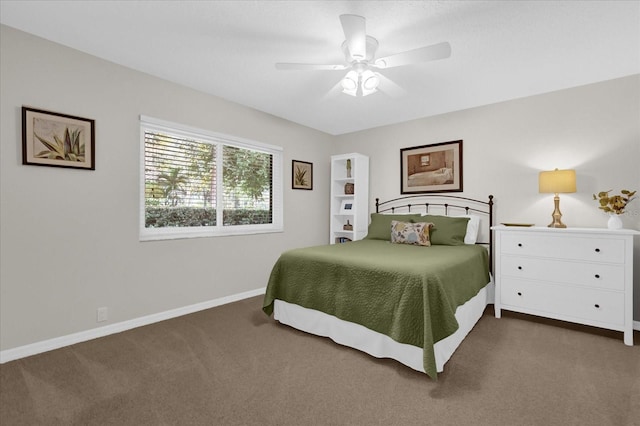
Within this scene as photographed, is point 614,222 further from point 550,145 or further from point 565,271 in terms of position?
point 550,145

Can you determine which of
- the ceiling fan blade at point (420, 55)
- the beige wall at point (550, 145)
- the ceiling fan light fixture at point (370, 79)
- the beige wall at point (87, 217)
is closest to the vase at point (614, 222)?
the beige wall at point (550, 145)

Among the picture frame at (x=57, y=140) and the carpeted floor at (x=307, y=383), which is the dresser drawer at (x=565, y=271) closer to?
the carpeted floor at (x=307, y=383)

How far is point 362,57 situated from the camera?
7.20 ft

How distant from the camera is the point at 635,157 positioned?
2.89 m

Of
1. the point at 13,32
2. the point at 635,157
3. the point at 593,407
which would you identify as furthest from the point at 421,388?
the point at 13,32

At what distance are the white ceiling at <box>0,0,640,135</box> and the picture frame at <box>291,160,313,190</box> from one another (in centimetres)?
125

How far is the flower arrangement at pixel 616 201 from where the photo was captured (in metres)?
2.76

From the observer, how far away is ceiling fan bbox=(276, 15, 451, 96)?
1896mm

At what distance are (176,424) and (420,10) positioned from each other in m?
2.81

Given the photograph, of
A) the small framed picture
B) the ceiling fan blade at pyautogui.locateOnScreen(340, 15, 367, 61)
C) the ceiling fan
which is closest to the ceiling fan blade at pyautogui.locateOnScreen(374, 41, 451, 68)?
the ceiling fan

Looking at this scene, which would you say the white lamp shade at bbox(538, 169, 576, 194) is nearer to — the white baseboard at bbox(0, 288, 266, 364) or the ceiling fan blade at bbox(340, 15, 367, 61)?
the ceiling fan blade at bbox(340, 15, 367, 61)

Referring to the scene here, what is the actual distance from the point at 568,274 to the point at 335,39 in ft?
9.50

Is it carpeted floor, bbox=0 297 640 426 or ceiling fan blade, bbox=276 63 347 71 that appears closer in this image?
carpeted floor, bbox=0 297 640 426

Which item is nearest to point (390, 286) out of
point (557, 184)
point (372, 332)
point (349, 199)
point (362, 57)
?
point (372, 332)
